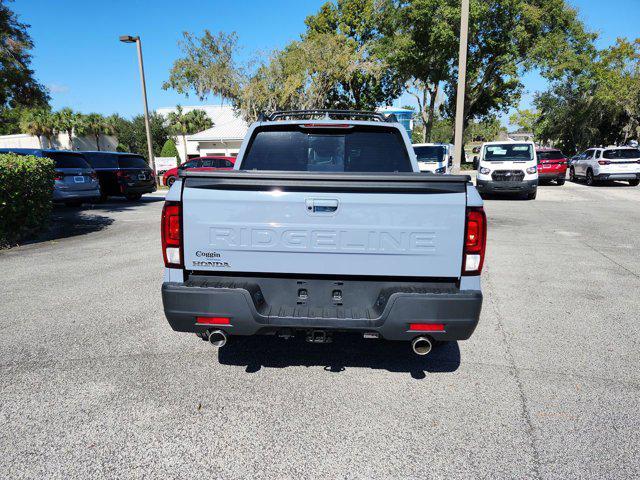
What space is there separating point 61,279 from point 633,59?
47.3 meters

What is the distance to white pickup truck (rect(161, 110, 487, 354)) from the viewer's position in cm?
296

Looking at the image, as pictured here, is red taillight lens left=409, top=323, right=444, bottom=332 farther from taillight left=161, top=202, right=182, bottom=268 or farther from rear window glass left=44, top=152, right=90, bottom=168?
rear window glass left=44, top=152, right=90, bottom=168

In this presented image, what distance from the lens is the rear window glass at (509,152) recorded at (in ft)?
54.5

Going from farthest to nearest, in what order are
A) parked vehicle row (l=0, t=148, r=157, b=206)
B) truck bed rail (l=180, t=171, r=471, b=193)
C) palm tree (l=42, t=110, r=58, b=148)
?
palm tree (l=42, t=110, r=58, b=148) → parked vehicle row (l=0, t=148, r=157, b=206) → truck bed rail (l=180, t=171, r=471, b=193)

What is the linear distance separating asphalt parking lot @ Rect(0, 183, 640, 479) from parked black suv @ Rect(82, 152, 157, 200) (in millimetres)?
11294

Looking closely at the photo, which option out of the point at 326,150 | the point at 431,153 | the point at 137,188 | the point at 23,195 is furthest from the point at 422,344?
the point at 431,153

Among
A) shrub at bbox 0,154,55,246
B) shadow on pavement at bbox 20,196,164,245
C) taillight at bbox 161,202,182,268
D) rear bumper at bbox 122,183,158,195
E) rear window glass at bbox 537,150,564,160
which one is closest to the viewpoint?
taillight at bbox 161,202,182,268

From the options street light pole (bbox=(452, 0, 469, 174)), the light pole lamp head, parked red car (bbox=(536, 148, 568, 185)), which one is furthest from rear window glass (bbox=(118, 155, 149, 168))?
parked red car (bbox=(536, 148, 568, 185))

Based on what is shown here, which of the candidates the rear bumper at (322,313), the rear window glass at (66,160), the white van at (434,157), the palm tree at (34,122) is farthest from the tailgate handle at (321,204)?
the palm tree at (34,122)

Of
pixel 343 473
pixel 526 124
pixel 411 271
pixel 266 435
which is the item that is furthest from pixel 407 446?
pixel 526 124

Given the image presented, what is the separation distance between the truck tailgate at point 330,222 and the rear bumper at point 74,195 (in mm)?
11237

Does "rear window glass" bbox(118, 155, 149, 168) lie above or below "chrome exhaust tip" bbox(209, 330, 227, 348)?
above

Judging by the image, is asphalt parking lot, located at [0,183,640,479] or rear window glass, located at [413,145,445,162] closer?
asphalt parking lot, located at [0,183,640,479]

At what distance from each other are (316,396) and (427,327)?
3.26 ft
